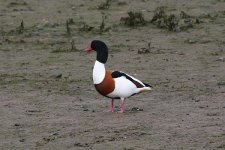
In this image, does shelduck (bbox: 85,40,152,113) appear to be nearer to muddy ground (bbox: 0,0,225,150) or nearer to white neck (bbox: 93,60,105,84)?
white neck (bbox: 93,60,105,84)

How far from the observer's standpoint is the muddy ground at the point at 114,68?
8297 millimetres

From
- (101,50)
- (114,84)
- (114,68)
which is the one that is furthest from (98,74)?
(114,68)

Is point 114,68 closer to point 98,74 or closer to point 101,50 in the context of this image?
point 101,50

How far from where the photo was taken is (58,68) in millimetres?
13062

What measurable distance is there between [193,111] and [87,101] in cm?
159

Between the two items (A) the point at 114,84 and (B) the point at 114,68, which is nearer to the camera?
(A) the point at 114,84

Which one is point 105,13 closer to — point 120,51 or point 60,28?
point 60,28

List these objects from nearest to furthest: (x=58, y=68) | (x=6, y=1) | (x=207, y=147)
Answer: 1. (x=207, y=147)
2. (x=58, y=68)
3. (x=6, y=1)

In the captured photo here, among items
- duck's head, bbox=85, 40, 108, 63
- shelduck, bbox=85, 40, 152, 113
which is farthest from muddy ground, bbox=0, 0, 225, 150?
duck's head, bbox=85, 40, 108, 63

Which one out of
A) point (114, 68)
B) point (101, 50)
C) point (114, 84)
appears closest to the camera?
point (114, 84)

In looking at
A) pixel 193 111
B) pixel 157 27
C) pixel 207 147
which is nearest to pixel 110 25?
pixel 157 27

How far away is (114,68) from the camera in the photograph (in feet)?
43.3

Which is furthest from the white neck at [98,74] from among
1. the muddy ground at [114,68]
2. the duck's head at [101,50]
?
the muddy ground at [114,68]

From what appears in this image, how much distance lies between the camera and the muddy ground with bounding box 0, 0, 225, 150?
8.30m
